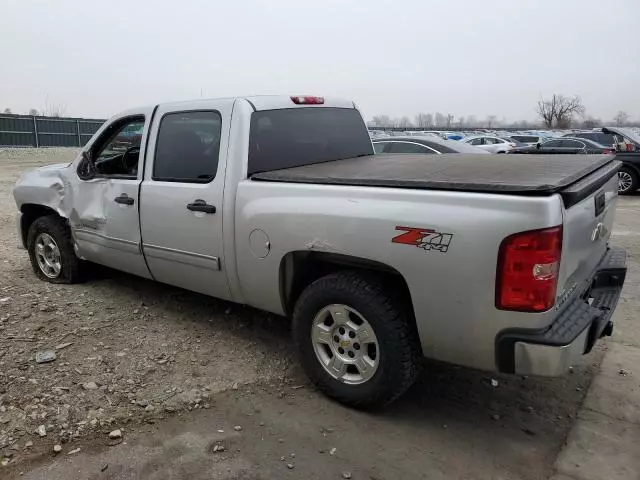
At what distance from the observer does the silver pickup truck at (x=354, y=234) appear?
255 cm

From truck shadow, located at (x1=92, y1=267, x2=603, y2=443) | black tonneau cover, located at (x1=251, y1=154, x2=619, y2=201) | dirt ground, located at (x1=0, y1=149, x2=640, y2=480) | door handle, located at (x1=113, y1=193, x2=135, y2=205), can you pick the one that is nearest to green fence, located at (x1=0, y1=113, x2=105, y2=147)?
door handle, located at (x1=113, y1=193, x2=135, y2=205)

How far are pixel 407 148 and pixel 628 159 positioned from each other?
6168mm

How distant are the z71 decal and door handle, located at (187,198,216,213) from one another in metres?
1.45

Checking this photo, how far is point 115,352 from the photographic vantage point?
400 centimetres

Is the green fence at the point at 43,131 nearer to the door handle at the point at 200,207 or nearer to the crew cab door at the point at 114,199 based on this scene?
the crew cab door at the point at 114,199

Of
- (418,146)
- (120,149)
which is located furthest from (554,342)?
(418,146)

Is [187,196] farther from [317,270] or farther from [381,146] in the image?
[381,146]

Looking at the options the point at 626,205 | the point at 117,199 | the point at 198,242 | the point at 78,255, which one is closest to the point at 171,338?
the point at 198,242

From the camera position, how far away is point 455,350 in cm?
279

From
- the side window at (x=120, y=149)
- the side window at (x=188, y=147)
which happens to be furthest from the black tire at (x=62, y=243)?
the side window at (x=188, y=147)

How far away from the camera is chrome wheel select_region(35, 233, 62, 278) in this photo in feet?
17.7

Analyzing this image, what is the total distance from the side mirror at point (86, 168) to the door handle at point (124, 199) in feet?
1.77

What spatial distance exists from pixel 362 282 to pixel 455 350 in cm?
62

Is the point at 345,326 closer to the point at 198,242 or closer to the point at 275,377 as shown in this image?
the point at 275,377
